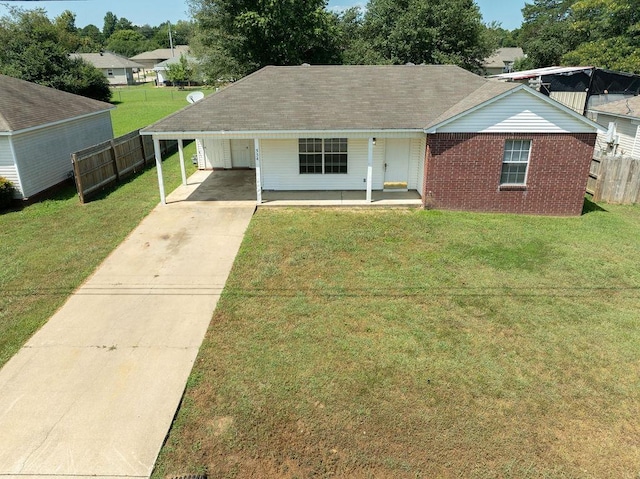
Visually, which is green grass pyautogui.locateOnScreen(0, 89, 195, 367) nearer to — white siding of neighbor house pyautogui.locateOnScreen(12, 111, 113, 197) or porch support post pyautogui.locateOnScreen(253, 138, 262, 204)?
white siding of neighbor house pyautogui.locateOnScreen(12, 111, 113, 197)

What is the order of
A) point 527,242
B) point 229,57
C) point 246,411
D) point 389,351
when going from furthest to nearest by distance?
point 229,57, point 527,242, point 389,351, point 246,411

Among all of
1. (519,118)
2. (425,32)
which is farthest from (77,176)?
(425,32)

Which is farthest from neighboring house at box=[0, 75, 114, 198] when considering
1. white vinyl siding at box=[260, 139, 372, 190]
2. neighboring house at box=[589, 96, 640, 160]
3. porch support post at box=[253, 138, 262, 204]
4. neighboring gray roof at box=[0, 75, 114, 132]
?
neighboring house at box=[589, 96, 640, 160]

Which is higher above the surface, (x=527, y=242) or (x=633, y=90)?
(x=633, y=90)

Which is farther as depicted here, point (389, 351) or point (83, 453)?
point (389, 351)

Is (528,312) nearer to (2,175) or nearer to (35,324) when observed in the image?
(35,324)

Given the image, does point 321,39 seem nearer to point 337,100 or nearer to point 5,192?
point 337,100

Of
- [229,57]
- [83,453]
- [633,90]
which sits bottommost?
[83,453]

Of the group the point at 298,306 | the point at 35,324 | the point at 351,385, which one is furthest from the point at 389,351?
the point at 35,324
